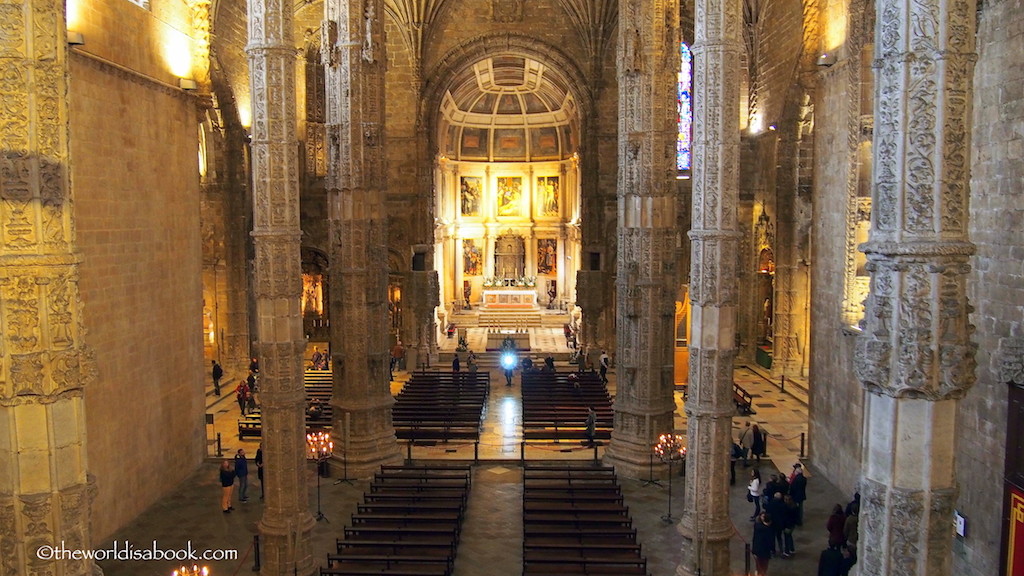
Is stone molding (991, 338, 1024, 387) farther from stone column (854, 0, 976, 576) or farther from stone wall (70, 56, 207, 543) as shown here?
stone wall (70, 56, 207, 543)

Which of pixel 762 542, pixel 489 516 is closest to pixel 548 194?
pixel 489 516

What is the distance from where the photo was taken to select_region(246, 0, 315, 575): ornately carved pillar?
39.5 feet

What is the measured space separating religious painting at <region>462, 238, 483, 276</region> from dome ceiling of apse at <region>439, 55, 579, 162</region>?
16.0ft

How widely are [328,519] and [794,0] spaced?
22297mm

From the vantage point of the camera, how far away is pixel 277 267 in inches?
476

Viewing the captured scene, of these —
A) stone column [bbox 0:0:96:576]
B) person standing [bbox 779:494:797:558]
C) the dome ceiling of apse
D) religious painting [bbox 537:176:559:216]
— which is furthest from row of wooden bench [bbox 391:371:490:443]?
religious painting [bbox 537:176:559:216]

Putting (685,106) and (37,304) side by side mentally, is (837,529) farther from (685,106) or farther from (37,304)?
(685,106)

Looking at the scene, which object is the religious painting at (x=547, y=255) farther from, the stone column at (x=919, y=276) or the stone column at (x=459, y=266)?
the stone column at (x=919, y=276)

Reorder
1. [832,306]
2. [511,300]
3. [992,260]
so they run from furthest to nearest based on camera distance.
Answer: [511,300]
[832,306]
[992,260]

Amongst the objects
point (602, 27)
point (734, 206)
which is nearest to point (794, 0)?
point (602, 27)

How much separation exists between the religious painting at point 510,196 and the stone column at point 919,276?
38.2 metres

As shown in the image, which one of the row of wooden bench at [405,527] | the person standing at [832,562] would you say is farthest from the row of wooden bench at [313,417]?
the person standing at [832,562]

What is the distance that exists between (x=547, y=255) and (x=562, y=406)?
74.1ft

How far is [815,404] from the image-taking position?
19203 mm
